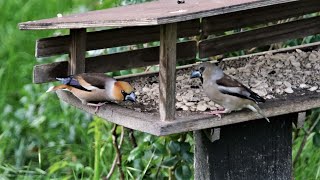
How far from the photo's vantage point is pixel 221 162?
15.1 feet

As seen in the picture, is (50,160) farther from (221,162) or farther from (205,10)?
(205,10)

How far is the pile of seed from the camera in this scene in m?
4.36

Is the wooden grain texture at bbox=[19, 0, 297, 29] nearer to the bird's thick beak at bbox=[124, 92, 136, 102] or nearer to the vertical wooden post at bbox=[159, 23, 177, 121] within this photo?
the vertical wooden post at bbox=[159, 23, 177, 121]

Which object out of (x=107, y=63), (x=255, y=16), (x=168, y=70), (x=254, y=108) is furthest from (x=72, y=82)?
(x=255, y=16)

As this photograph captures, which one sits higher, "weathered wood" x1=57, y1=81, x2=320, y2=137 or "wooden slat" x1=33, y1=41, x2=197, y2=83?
"wooden slat" x1=33, y1=41, x2=197, y2=83

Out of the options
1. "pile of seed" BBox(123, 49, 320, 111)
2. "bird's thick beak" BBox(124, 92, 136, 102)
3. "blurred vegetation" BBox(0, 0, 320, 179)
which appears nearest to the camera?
"bird's thick beak" BBox(124, 92, 136, 102)

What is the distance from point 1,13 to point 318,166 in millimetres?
3141

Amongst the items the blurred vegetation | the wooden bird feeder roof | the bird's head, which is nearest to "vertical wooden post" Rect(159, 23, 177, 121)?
the wooden bird feeder roof

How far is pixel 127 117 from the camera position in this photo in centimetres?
404

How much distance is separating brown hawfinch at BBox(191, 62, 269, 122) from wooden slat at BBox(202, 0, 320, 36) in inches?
18.5

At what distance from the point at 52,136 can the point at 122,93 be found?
2488 mm

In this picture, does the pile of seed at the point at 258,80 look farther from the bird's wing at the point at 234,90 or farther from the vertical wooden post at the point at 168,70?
the vertical wooden post at the point at 168,70

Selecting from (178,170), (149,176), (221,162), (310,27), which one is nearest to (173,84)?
(221,162)

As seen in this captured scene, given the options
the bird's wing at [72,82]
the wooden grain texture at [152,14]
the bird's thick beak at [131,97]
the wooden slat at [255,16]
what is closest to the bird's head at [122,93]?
the bird's thick beak at [131,97]
